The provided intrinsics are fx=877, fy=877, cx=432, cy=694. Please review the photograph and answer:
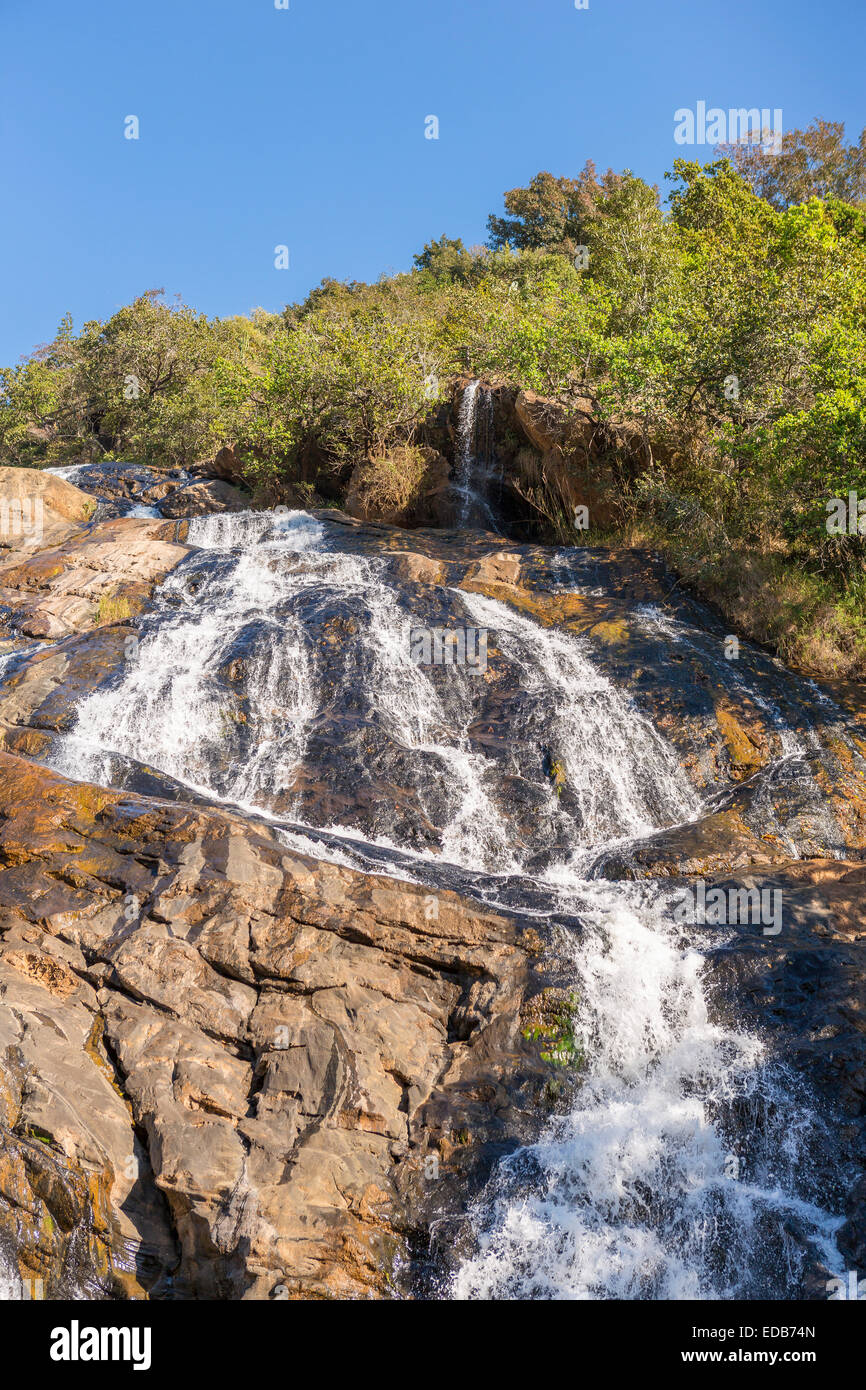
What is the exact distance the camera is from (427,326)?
22.7m

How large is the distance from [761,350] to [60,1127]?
1627cm

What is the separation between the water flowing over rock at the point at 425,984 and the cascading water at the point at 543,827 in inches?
1.3

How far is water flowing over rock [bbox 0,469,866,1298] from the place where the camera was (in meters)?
5.93

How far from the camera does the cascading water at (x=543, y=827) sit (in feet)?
19.7

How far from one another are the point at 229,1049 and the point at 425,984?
1713 mm

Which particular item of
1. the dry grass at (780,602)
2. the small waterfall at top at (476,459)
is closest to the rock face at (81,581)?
the small waterfall at top at (476,459)

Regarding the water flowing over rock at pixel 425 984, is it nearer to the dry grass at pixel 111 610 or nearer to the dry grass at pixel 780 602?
the dry grass at pixel 780 602

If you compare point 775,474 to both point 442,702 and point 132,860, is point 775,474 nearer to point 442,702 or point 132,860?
point 442,702

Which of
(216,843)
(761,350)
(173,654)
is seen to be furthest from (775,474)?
(216,843)

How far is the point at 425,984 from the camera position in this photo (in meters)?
7.62

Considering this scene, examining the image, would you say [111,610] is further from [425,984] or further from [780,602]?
[780,602]

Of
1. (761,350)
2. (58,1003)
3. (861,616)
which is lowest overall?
(58,1003)

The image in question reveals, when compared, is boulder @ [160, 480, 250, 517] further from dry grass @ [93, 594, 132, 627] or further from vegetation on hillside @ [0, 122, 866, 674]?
dry grass @ [93, 594, 132, 627]

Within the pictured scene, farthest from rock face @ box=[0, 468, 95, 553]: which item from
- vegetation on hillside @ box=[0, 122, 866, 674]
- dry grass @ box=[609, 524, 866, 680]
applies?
dry grass @ box=[609, 524, 866, 680]
